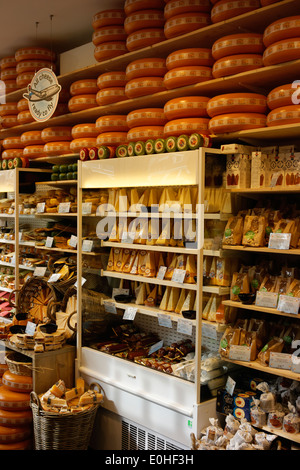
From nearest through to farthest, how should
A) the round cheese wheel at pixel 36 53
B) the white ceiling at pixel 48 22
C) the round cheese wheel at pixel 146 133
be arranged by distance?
the round cheese wheel at pixel 146 133, the white ceiling at pixel 48 22, the round cheese wheel at pixel 36 53

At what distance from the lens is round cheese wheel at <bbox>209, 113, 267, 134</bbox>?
2.72 metres

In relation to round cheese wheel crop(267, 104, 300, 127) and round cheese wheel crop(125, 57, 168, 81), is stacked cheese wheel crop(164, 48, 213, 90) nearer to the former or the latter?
round cheese wheel crop(125, 57, 168, 81)

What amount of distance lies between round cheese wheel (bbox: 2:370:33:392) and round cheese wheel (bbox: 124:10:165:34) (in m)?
2.70

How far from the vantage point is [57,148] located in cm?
422

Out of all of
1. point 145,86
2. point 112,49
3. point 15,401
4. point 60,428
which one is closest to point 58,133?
point 112,49

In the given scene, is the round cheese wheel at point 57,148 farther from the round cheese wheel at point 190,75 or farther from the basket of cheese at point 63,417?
the basket of cheese at point 63,417

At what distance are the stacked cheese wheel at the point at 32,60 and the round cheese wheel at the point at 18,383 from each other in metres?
2.77

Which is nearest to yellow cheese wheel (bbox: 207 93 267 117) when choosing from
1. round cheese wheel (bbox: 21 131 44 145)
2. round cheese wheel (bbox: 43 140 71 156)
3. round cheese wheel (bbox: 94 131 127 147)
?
round cheese wheel (bbox: 94 131 127 147)

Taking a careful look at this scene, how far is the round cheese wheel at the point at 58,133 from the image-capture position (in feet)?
14.1

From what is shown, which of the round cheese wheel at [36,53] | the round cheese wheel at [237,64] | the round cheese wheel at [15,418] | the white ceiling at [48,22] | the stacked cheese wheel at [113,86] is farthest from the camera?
the round cheese wheel at [36,53]

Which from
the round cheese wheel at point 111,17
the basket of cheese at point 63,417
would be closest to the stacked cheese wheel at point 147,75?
the round cheese wheel at point 111,17

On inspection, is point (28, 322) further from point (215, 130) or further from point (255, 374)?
point (215, 130)
